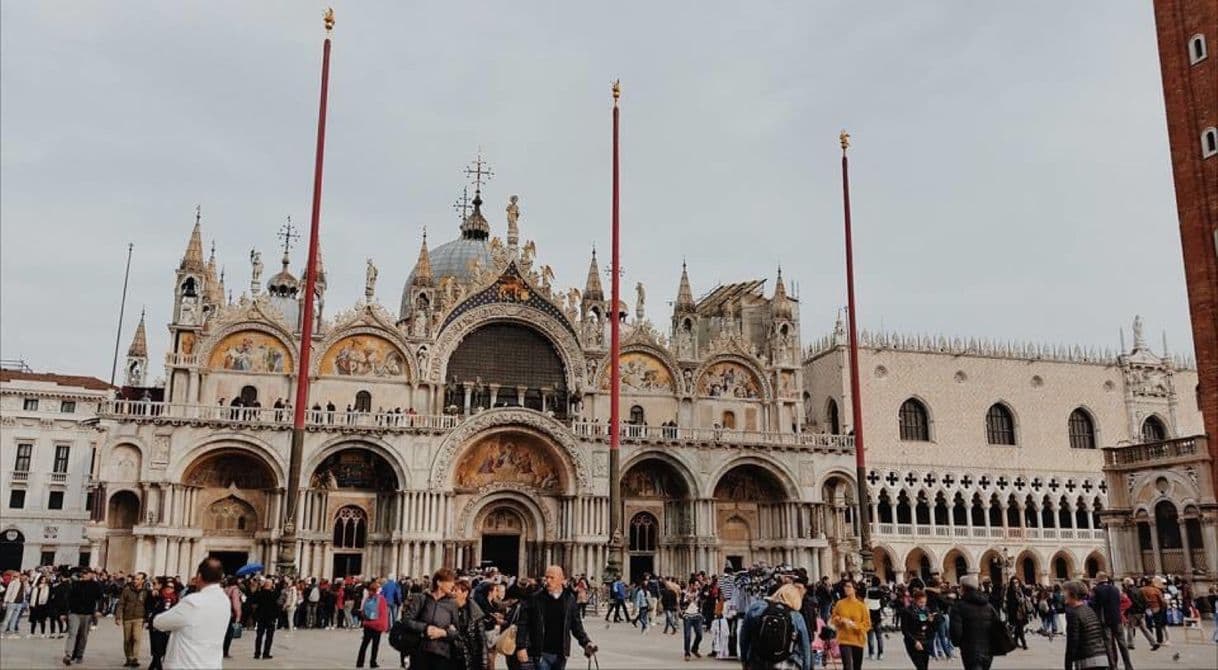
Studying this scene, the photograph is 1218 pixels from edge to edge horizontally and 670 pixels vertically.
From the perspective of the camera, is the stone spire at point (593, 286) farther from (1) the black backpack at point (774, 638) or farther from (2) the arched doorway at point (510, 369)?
(1) the black backpack at point (774, 638)

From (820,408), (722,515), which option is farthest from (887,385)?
(722,515)

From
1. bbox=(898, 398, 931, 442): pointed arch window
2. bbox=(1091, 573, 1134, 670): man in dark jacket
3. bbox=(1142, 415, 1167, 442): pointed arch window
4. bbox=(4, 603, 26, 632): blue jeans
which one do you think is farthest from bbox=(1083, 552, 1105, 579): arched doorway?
bbox=(4, 603, 26, 632): blue jeans

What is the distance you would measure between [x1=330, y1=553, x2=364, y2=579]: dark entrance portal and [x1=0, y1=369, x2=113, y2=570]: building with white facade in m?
24.1

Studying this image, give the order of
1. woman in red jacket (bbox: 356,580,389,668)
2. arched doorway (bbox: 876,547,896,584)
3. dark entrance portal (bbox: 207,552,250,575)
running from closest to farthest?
1. woman in red jacket (bbox: 356,580,389,668)
2. dark entrance portal (bbox: 207,552,250,575)
3. arched doorway (bbox: 876,547,896,584)

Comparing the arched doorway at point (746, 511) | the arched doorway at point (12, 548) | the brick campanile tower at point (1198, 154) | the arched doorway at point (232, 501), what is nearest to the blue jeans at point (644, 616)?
the arched doorway at point (746, 511)

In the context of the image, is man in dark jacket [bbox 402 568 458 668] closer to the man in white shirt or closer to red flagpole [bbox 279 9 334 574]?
the man in white shirt

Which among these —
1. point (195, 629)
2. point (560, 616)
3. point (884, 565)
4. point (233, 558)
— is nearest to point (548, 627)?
point (560, 616)

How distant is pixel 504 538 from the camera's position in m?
39.1

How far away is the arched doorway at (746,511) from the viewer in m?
42.0

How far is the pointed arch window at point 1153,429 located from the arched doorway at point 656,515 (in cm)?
3062

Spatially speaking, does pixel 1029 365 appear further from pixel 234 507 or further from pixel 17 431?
pixel 17 431

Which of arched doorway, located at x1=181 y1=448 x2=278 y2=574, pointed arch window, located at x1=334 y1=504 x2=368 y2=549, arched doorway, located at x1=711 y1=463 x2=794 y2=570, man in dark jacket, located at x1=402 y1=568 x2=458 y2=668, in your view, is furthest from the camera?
arched doorway, located at x1=711 y1=463 x2=794 y2=570

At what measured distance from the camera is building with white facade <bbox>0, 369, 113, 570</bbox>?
54.8 metres

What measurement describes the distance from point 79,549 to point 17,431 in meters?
7.48
